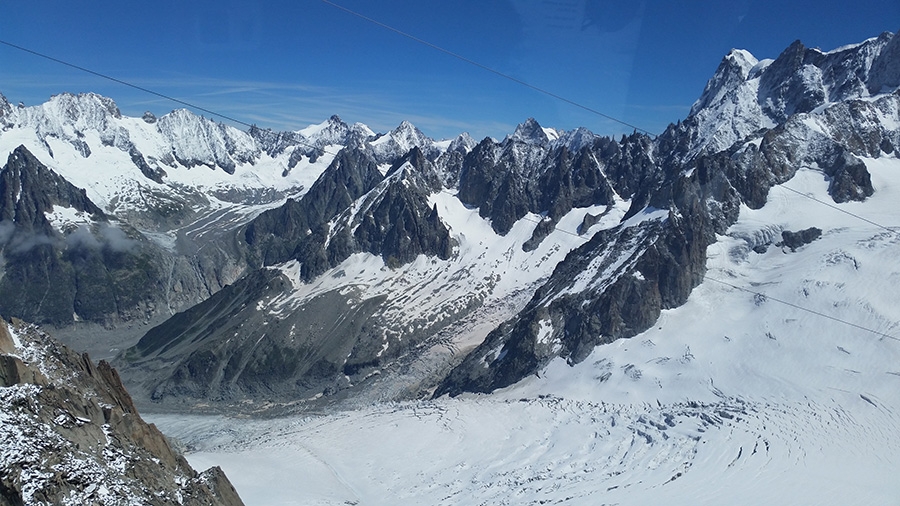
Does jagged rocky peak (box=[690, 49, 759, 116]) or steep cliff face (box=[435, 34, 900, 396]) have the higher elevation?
jagged rocky peak (box=[690, 49, 759, 116])

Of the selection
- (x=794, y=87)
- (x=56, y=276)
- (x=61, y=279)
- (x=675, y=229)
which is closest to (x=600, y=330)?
(x=675, y=229)

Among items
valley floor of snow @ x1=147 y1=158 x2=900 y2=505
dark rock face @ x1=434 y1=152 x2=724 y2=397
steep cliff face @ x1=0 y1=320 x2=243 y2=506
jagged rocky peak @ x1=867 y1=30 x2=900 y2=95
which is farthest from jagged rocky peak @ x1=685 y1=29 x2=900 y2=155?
steep cliff face @ x1=0 y1=320 x2=243 y2=506

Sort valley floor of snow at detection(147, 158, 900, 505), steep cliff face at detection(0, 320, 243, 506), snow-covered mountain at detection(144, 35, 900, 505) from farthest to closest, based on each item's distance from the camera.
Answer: snow-covered mountain at detection(144, 35, 900, 505) → valley floor of snow at detection(147, 158, 900, 505) → steep cliff face at detection(0, 320, 243, 506)

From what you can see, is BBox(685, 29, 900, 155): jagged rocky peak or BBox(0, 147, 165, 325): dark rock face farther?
BBox(0, 147, 165, 325): dark rock face

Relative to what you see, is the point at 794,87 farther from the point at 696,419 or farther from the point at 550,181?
the point at 696,419

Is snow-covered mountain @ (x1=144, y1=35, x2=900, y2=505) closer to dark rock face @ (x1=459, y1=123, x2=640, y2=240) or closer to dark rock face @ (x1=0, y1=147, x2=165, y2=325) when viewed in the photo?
dark rock face @ (x1=459, y1=123, x2=640, y2=240)

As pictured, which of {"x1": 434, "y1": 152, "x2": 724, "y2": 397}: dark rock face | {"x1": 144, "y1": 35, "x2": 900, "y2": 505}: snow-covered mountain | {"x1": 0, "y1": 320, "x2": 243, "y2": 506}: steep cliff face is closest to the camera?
{"x1": 0, "y1": 320, "x2": 243, "y2": 506}: steep cliff face

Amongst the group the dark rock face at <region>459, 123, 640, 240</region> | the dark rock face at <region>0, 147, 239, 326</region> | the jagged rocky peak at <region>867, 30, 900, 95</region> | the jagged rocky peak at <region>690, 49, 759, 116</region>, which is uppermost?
the jagged rocky peak at <region>690, 49, 759, 116</region>
